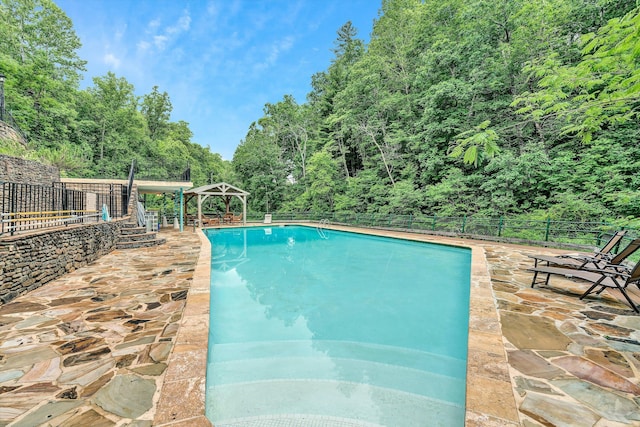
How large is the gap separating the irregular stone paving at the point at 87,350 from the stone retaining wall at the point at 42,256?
0.18m

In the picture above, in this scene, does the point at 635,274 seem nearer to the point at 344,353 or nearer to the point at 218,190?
the point at 344,353

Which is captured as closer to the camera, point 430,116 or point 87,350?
point 87,350

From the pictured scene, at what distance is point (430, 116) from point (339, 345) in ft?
45.9

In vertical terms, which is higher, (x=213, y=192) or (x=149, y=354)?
(x=213, y=192)

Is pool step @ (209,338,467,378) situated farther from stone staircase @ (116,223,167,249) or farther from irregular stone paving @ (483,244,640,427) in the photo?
stone staircase @ (116,223,167,249)

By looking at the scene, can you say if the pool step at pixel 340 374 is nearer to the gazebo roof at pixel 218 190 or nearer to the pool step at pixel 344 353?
the pool step at pixel 344 353

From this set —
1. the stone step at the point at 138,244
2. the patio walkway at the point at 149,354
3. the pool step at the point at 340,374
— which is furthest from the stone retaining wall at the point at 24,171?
the pool step at the point at 340,374

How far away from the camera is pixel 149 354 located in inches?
88.9

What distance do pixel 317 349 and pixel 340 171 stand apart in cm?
1851

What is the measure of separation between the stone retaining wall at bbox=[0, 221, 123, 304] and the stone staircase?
4.96 ft

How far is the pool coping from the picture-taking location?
1624 millimetres

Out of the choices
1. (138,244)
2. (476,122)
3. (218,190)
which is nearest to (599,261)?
(138,244)

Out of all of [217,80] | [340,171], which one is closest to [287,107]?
[340,171]

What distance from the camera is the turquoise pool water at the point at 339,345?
89.7 inches
